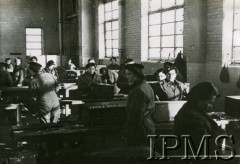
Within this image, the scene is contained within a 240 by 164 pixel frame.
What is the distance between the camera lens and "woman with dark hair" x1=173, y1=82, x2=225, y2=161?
3.56 meters

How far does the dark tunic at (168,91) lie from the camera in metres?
7.54

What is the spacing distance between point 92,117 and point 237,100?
2.64 metres

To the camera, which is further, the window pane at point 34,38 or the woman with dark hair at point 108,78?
the window pane at point 34,38

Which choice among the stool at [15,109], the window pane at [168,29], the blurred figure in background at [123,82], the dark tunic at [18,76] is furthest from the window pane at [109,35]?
the stool at [15,109]

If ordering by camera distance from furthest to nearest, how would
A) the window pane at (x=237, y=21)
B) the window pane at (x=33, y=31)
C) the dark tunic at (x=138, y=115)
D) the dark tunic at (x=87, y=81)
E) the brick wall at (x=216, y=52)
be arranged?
the window pane at (x=33, y=31), the dark tunic at (x=87, y=81), the window pane at (x=237, y=21), the brick wall at (x=216, y=52), the dark tunic at (x=138, y=115)

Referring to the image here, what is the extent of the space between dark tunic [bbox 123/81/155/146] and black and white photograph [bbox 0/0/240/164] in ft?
0.05

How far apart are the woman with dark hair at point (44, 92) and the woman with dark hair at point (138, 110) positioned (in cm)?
299

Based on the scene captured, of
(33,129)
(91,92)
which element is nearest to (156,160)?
(33,129)

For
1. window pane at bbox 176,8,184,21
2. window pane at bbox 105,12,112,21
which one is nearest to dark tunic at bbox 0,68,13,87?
window pane at bbox 176,8,184,21

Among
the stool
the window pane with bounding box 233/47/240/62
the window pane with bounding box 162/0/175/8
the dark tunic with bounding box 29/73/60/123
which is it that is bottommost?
the stool

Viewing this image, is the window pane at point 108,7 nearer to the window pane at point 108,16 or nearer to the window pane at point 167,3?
the window pane at point 108,16

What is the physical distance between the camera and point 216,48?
894cm

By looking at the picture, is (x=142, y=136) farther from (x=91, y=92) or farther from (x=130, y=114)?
(x=91, y=92)

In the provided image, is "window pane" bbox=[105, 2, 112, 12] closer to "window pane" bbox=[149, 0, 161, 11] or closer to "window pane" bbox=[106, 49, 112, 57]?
"window pane" bbox=[106, 49, 112, 57]
